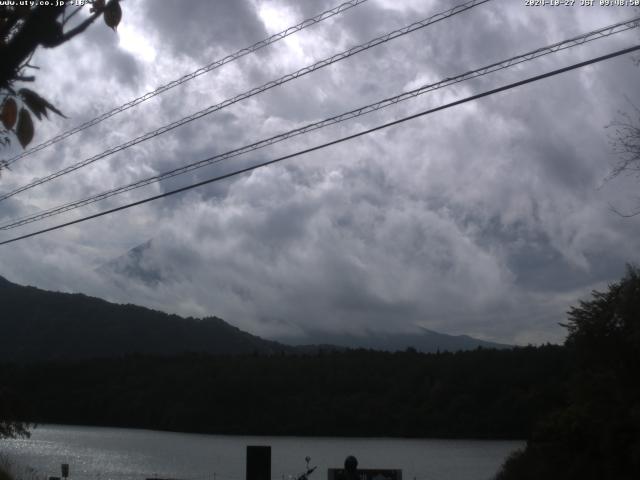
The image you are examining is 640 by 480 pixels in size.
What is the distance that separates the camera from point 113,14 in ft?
15.0

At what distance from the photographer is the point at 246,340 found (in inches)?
7505

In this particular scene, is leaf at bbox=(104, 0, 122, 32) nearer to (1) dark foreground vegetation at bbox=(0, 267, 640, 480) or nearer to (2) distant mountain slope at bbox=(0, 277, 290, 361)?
(1) dark foreground vegetation at bbox=(0, 267, 640, 480)

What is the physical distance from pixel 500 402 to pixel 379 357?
2976cm

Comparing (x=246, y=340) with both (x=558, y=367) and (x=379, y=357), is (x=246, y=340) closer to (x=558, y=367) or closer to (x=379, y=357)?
(x=379, y=357)

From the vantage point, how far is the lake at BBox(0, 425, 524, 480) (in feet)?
206

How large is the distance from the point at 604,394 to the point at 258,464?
12.4m

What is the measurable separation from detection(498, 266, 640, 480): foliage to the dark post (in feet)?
34.0

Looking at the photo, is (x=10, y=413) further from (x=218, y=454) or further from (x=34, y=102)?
(x=218, y=454)

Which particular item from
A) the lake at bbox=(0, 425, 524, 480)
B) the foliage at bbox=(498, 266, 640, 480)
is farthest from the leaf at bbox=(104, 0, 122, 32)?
the lake at bbox=(0, 425, 524, 480)

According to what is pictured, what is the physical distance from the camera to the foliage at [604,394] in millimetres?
22531

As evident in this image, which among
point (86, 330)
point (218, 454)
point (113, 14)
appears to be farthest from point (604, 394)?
point (86, 330)

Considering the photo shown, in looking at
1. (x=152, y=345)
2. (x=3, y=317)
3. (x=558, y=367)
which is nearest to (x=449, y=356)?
(x=558, y=367)

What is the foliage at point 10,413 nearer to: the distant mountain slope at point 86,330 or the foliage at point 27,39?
the foliage at point 27,39

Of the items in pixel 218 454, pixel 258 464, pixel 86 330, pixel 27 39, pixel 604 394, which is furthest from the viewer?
pixel 86 330
